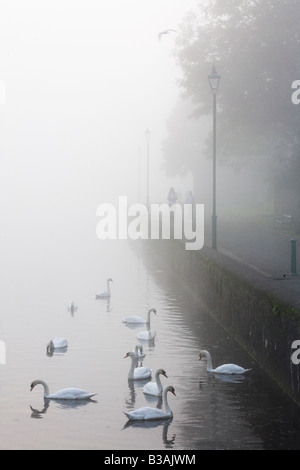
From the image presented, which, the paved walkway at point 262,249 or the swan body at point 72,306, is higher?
the paved walkway at point 262,249

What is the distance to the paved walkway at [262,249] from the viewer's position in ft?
84.7

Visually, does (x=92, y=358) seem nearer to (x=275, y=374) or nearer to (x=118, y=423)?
(x=275, y=374)

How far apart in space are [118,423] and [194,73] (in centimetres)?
4523

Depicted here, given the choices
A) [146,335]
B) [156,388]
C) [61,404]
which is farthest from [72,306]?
[61,404]

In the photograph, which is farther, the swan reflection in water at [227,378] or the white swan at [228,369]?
the white swan at [228,369]

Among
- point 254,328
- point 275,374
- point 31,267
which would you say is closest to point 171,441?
point 275,374

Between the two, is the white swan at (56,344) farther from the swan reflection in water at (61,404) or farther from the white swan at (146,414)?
the white swan at (146,414)

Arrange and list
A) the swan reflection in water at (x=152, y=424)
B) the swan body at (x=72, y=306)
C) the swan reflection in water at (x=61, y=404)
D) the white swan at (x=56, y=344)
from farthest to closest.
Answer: the swan body at (x=72, y=306) < the white swan at (x=56, y=344) < the swan reflection in water at (x=61, y=404) < the swan reflection in water at (x=152, y=424)

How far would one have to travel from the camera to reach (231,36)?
193 ft

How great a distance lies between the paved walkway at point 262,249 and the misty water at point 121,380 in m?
1.68

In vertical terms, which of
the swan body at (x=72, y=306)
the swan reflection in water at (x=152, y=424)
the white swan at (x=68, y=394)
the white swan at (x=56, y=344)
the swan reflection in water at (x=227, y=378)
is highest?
the swan body at (x=72, y=306)

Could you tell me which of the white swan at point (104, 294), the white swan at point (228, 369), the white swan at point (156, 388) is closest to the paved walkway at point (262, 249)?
the white swan at point (228, 369)

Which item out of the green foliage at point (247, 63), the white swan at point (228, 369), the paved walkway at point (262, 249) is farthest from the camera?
the green foliage at point (247, 63)

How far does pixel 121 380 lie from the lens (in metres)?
21.6
